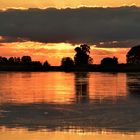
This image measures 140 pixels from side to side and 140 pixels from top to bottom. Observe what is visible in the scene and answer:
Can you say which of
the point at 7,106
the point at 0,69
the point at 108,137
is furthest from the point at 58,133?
the point at 0,69

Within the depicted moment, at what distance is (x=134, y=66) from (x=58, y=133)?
11111cm

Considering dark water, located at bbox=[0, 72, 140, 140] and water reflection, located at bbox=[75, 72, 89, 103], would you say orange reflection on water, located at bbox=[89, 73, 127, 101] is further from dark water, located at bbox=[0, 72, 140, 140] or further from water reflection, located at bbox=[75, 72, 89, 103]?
dark water, located at bbox=[0, 72, 140, 140]

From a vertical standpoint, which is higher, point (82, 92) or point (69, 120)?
point (82, 92)

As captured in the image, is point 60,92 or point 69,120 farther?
point 60,92

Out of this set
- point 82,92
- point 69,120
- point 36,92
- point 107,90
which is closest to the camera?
point 69,120

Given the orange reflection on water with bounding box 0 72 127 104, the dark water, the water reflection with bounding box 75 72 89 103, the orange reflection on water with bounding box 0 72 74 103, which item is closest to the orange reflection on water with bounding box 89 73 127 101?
the orange reflection on water with bounding box 0 72 127 104

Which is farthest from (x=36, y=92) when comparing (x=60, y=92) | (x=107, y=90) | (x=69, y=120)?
(x=69, y=120)

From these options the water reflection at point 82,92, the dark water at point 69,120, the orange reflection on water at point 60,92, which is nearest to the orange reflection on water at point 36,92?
the orange reflection on water at point 60,92

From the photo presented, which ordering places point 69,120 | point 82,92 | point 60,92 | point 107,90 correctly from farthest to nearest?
point 107,90, point 60,92, point 82,92, point 69,120

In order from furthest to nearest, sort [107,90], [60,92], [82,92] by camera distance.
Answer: [107,90], [60,92], [82,92]

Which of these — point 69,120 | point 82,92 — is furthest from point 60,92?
point 69,120

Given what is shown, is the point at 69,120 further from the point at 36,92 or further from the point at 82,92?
the point at 36,92

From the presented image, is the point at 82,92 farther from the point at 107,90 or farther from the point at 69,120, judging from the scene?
the point at 69,120

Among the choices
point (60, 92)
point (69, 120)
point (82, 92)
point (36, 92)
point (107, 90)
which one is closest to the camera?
point (69, 120)
